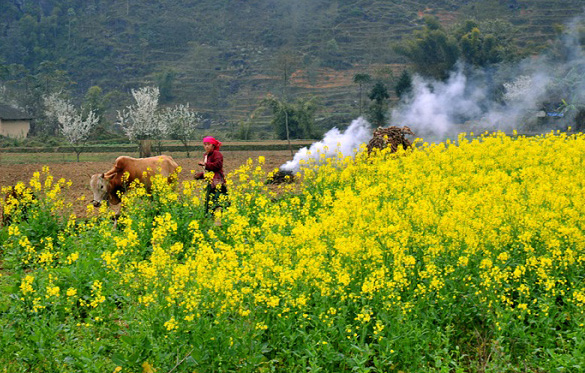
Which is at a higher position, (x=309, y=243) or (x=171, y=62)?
(x=171, y=62)

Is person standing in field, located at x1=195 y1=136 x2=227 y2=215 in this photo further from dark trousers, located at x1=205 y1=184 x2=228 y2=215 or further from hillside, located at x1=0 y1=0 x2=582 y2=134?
hillside, located at x1=0 y1=0 x2=582 y2=134

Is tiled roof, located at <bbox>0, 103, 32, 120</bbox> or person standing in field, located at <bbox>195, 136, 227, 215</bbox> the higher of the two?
tiled roof, located at <bbox>0, 103, 32, 120</bbox>

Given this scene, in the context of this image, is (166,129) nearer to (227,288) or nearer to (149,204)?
(149,204)

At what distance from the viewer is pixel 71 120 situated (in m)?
51.3

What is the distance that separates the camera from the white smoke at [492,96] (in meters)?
41.9

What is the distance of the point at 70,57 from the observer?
255 ft

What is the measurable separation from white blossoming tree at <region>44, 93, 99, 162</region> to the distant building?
185cm

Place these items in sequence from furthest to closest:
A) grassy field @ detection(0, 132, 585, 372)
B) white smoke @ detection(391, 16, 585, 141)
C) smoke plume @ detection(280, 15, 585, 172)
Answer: white smoke @ detection(391, 16, 585, 141) → smoke plume @ detection(280, 15, 585, 172) → grassy field @ detection(0, 132, 585, 372)

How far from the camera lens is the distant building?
4816 cm

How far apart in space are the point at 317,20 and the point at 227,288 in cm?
8208

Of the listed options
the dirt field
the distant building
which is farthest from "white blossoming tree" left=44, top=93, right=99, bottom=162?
the dirt field

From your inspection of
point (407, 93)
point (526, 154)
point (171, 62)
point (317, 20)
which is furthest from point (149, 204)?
point (317, 20)

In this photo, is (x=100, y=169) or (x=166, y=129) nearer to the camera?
(x=100, y=169)

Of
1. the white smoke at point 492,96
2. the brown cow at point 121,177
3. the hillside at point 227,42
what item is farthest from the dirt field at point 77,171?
the hillside at point 227,42
